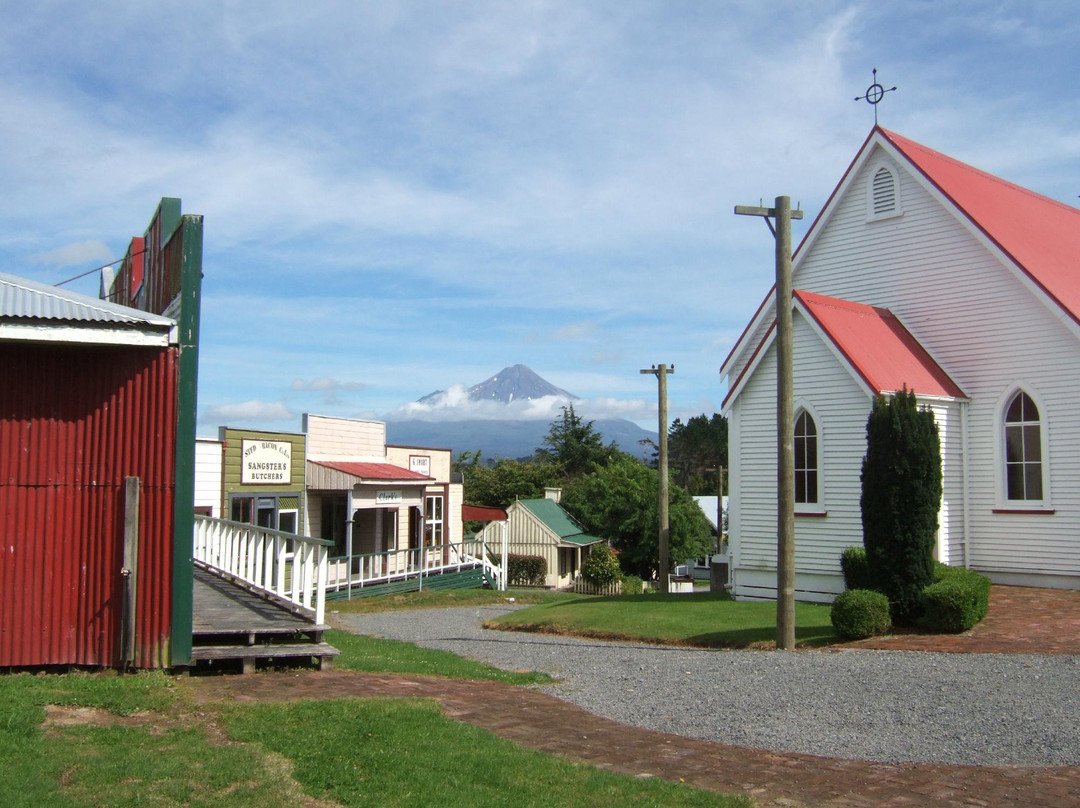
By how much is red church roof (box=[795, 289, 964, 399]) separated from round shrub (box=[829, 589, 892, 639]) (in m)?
4.88

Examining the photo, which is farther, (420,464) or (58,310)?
(420,464)

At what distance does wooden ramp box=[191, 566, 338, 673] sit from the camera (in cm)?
1030

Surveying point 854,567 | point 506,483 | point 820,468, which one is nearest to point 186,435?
point 854,567

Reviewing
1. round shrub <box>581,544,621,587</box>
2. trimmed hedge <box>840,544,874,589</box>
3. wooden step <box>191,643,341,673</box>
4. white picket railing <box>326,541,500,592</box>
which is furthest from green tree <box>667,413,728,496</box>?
wooden step <box>191,643,341,673</box>

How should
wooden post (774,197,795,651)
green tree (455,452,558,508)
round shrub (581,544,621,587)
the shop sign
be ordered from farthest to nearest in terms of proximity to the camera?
green tree (455,452,558,508) → round shrub (581,544,621,587) → the shop sign → wooden post (774,197,795,651)

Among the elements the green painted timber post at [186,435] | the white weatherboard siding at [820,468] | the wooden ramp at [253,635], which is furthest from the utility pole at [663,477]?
the green painted timber post at [186,435]

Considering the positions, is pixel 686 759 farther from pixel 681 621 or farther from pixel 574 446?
pixel 574 446

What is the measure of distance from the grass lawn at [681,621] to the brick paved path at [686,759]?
19.3 ft

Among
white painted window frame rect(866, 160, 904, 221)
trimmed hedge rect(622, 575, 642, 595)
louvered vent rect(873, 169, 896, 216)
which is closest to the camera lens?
white painted window frame rect(866, 160, 904, 221)

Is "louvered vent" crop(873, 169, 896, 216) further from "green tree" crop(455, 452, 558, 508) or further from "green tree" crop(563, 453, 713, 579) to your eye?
"green tree" crop(455, 452, 558, 508)

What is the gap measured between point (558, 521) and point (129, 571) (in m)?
37.5

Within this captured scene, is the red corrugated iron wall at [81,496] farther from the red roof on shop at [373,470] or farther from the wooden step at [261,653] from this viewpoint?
the red roof on shop at [373,470]

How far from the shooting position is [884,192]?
23.1 metres

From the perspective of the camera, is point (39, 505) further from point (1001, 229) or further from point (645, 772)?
point (1001, 229)
